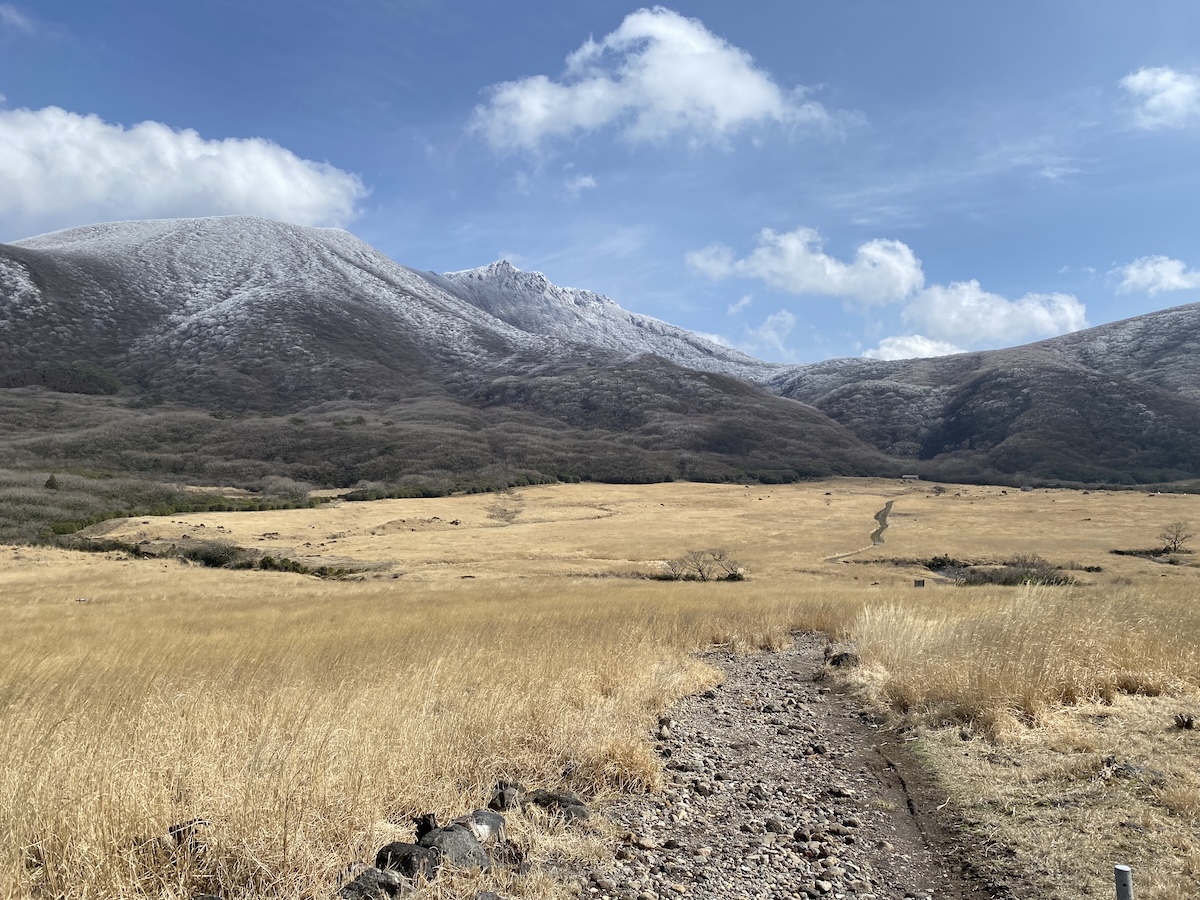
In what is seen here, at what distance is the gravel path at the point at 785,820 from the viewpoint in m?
5.62

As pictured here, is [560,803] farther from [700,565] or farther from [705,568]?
[705,568]

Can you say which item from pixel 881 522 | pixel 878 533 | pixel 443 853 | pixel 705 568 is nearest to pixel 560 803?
pixel 443 853

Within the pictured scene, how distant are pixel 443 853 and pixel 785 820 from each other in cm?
365

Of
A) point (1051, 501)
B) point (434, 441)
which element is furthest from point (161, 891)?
point (434, 441)

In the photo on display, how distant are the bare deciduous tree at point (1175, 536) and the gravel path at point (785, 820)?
6270cm

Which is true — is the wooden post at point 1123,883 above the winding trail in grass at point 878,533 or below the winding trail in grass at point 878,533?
above

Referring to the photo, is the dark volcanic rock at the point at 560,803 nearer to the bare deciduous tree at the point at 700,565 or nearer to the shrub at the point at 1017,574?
the shrub at the point at 1017,574

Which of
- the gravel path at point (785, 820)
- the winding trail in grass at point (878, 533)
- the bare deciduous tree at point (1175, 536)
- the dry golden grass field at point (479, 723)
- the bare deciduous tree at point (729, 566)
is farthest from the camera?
the winding trail in grass at point (878, 533)

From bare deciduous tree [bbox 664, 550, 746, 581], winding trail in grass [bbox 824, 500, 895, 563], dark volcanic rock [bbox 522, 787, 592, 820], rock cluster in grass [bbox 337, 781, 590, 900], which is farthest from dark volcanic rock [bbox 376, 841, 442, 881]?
winding trail in grass [bbox 824, 500, 895, 563]

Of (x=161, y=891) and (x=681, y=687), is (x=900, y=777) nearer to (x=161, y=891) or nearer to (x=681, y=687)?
(x=681, y=687)

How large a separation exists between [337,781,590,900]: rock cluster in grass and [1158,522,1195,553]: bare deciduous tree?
224 ft

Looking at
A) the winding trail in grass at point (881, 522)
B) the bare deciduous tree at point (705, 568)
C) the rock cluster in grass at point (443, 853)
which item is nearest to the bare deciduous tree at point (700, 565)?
the bare deciduous tree at point (705, 568)

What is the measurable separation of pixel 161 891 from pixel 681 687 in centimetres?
897

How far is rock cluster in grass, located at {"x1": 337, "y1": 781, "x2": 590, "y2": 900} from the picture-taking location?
4.83 metres
